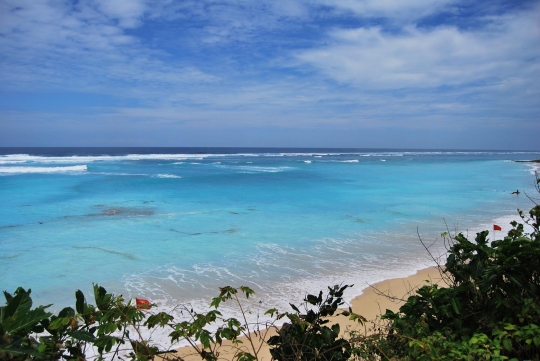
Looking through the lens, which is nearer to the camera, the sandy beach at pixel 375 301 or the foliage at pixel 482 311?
the foliage at pixel 482 311

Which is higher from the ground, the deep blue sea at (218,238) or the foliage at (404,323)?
the foliage at (404,323)

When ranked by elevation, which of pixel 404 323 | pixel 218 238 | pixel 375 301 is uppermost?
pixel 404 323

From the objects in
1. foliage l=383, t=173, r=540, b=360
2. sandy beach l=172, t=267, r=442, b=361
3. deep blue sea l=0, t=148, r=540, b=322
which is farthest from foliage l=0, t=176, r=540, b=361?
deep blue sea l=0, t=148, r=540, b=322

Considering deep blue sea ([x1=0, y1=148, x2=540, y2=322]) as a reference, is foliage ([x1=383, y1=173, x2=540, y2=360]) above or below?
above

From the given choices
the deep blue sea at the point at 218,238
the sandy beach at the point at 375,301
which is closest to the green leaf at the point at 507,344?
the sandy beach at the point at 375,301

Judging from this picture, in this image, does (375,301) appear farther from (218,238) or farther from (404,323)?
(218,238)

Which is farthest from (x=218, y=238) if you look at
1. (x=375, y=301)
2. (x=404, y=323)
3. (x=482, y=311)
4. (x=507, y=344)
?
(x=507, y=344)

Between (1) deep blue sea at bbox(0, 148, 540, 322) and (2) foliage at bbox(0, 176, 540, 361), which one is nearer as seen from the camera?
(2) foliage at bbox(0, 176, 540, 361)

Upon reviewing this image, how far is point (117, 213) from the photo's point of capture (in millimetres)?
14609

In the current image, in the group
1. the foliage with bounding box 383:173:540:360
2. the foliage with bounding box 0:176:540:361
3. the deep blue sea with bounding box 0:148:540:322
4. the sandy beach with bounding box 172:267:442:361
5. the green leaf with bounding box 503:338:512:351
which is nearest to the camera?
the foliage with bounding box 0:176:540:361

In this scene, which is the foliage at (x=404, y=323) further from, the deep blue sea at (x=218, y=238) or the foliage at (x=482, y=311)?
the deep blue sea at (x=218, y=238)

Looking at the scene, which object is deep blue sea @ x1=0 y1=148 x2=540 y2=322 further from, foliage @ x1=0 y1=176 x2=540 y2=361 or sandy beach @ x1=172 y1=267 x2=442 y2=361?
foliage @ x1=0 y1=176 x2=540 y2=361

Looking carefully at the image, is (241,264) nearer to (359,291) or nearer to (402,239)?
(359,291)

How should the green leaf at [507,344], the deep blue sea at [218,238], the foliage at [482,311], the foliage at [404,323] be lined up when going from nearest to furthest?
the foliage at [404,323], the green leaf at [507,344], the foliage at [482,311], the deep blue sea at [218,238]
